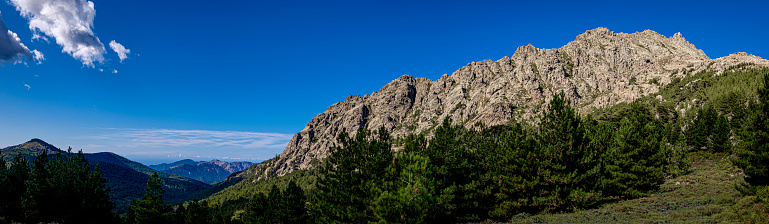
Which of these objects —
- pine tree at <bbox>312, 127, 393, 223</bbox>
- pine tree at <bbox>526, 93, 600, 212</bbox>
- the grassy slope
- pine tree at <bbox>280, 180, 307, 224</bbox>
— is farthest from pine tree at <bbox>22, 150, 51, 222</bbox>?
pine tree at <bbox>526, 93, 600, 212</bbox>

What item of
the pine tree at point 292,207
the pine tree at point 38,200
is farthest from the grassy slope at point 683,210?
the pine tree at point 38,200

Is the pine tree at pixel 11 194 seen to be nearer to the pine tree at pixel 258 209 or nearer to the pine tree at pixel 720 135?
the pine tree at pixel 258 209

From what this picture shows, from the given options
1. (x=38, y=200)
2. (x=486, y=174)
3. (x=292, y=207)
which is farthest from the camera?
(x=292, y=207)

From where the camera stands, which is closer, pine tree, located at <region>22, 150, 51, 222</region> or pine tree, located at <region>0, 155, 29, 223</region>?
pine tree, located at <region>22, 150, 51, 222</region>

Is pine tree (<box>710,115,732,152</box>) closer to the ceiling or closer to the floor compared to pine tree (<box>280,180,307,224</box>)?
closer to the ceiling

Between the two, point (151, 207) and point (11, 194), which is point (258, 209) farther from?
point (11, 194)

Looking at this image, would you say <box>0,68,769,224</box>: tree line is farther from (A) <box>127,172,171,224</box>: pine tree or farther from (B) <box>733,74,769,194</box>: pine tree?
(A) <box>127,172,171,224</box>: pine tree

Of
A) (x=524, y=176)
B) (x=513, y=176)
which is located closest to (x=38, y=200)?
(x=513, y=176)

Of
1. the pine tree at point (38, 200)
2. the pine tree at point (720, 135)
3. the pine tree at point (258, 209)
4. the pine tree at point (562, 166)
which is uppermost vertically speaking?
the pine tree at point (720, 135)

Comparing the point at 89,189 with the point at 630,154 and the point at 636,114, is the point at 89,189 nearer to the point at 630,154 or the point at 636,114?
the point at 630,154

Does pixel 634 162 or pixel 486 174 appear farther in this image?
pixel 486 174

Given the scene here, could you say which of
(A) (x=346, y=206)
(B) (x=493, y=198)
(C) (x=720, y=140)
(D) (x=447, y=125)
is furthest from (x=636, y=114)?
(C) (x=720, y=140)

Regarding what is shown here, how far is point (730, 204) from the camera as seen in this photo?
22359mm

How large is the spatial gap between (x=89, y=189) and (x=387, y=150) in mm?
45664
